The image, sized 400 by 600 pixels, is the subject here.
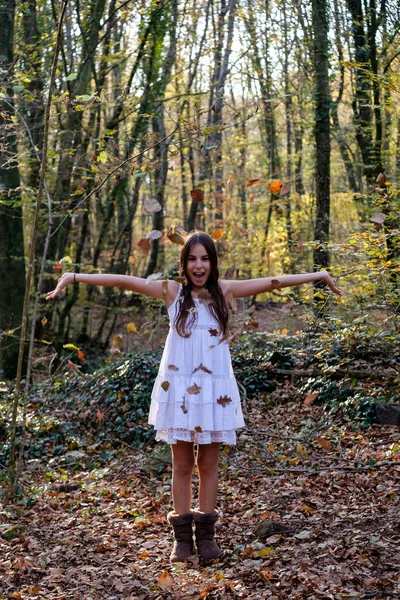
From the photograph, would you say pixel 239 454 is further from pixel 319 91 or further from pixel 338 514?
pixel 319 91

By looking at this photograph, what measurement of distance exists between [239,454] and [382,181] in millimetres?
2846

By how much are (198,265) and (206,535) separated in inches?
64.7

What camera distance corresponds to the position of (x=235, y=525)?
468 centimetres

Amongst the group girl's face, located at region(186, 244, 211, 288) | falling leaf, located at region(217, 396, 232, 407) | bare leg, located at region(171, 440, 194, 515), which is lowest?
bare leg, located at region(171, 440, 194, 515)

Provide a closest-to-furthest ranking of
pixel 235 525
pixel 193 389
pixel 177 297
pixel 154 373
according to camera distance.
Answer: pixel 193 389 < pixel 177 297 < pixel 235 525 < pixel 154 373

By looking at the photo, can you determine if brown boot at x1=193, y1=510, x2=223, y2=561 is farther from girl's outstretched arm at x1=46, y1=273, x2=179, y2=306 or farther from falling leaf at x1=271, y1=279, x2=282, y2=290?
falling leaf at x1=271, y1=279, x2=282, y2=290

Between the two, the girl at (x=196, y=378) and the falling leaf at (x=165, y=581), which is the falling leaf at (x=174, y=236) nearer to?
the girl at (x=196, y=378)

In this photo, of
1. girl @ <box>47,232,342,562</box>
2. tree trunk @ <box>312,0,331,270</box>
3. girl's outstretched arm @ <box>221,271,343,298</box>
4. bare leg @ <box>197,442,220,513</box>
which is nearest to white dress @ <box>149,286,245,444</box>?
girl @ <box>47,232,342,562</box>

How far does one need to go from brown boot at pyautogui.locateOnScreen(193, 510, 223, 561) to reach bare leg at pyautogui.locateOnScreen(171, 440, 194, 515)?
3.7 inches

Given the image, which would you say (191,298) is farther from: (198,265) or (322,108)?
(322,108)

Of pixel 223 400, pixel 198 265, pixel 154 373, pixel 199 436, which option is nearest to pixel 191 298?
pixel 198 265

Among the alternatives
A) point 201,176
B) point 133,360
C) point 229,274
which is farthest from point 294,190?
point 229,274

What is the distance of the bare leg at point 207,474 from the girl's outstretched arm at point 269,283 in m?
0.96

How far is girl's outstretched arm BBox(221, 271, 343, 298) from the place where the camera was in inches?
159
